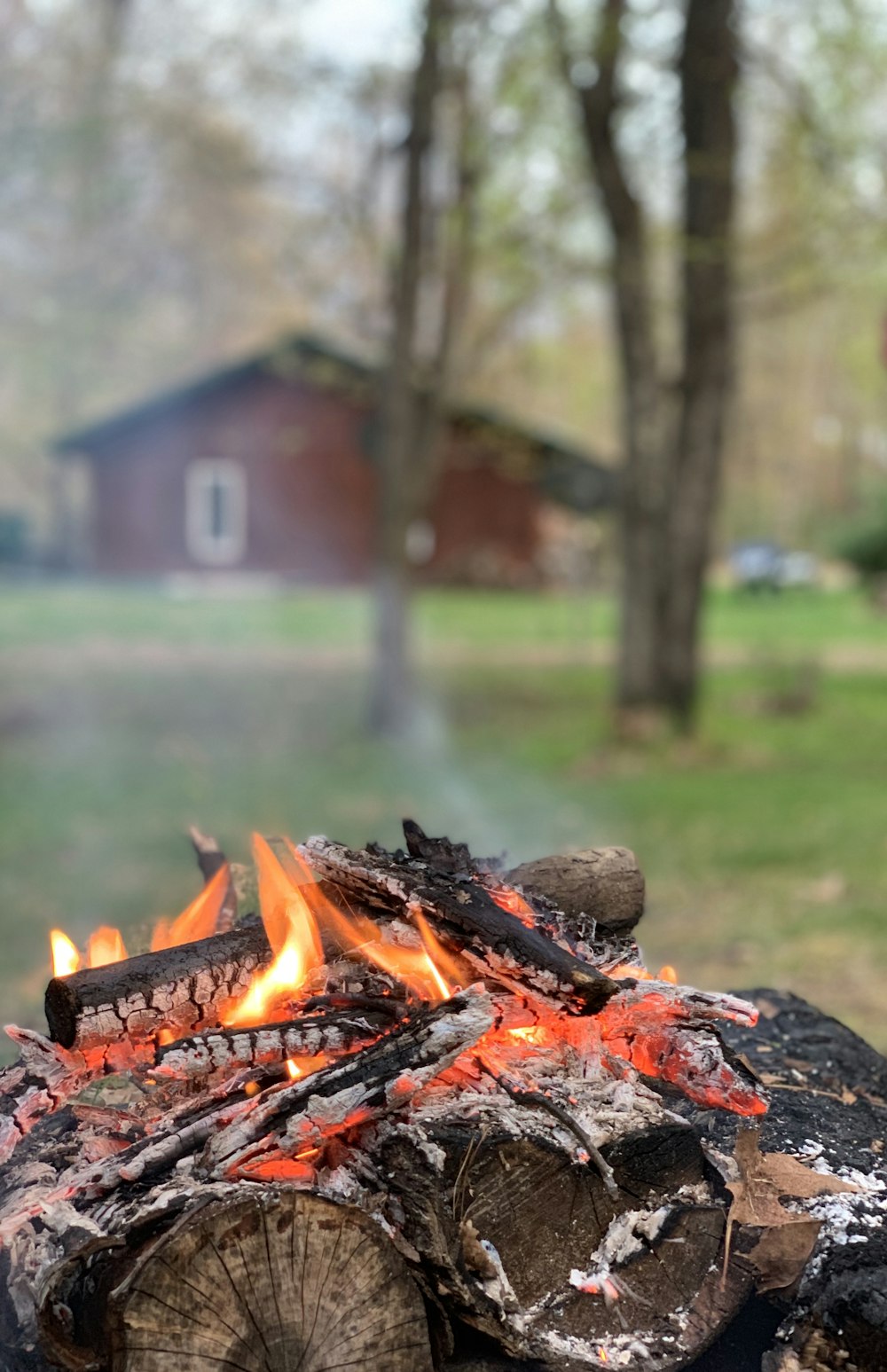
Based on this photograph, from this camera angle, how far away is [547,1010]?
2709 mm

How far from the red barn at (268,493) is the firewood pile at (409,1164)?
28.4 meters

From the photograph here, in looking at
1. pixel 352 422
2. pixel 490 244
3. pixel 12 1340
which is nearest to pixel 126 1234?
pixel 12 1340

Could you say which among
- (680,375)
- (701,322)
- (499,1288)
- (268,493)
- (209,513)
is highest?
(701,322)

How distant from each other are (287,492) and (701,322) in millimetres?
20813

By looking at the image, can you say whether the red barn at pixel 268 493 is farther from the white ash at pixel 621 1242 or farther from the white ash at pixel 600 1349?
the white ash at pixel 600 1349

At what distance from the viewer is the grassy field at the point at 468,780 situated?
7.31 metres

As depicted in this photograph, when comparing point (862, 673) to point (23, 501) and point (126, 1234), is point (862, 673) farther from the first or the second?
point (23, 501)

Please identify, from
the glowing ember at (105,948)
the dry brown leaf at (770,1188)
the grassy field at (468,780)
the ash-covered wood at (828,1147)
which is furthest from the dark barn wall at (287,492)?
the dry brown leaf at (770,1188)

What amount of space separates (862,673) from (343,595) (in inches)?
557

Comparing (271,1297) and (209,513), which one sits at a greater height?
(209,513)

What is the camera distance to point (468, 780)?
11.4 metres

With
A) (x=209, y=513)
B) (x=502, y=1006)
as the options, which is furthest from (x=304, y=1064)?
(x=209, y=513)

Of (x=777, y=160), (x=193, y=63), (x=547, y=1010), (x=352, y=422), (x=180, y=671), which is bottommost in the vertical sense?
(x=180, y=671)

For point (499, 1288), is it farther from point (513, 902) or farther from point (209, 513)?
point (209, 513)
